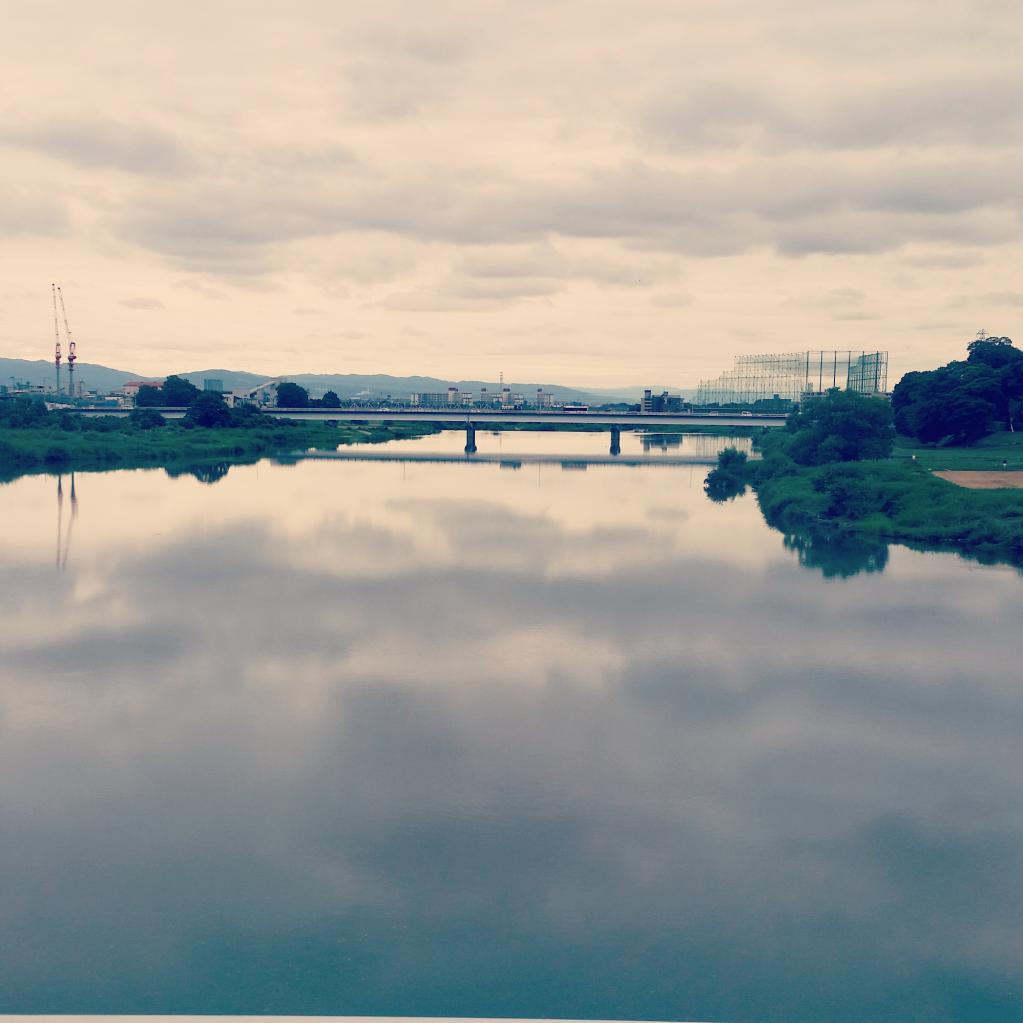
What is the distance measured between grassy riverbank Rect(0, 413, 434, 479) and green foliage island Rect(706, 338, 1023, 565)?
47.4m

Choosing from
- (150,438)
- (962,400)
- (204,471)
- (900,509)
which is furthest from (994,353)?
(150,438)

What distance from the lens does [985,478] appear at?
55.8 metres

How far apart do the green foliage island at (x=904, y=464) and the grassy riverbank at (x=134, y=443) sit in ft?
155

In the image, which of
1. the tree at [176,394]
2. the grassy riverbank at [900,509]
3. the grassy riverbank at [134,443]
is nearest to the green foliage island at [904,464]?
the grassy riverbank at [900,509]

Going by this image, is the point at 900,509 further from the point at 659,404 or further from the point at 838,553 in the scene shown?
the point at 659,404

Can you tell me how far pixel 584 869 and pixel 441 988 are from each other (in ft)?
10.2

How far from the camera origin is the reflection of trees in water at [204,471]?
69.8 m

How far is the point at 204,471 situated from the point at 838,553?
51257 millimetres

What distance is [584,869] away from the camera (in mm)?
13555

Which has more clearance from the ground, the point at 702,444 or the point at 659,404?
the point at 659,404

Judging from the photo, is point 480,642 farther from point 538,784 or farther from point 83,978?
point 83,978

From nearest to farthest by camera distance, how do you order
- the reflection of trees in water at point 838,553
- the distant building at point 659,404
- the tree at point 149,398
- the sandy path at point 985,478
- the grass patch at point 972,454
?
the reflection of trees in water at point 838,553 → the sandy path at point 985,478 → the grass patch at point 972,454 → the tree at point 149,398 → the distant building at point 659,404

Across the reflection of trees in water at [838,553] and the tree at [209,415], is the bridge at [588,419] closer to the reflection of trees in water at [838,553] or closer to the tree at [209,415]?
the tree at [209,415]

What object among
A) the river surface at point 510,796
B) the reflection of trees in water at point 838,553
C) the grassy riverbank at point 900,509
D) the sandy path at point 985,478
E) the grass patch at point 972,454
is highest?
the grass patch at point 972,454
